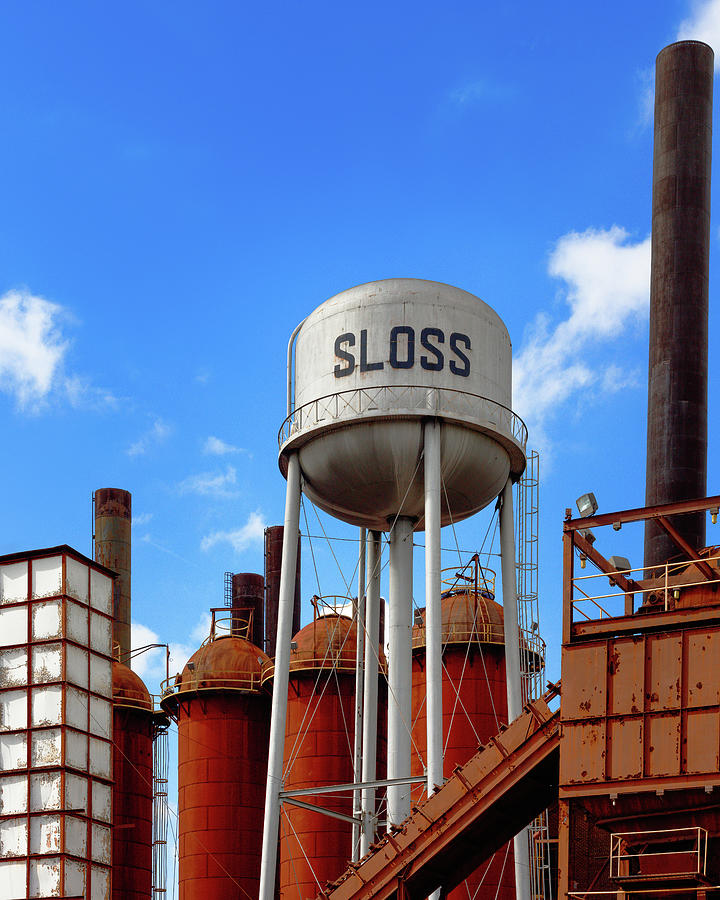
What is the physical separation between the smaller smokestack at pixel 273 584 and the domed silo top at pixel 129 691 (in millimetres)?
9074

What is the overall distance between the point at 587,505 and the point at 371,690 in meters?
9.76

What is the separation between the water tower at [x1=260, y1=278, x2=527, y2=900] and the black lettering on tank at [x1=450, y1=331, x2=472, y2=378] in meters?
0.03

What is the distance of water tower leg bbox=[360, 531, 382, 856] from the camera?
1244 inches

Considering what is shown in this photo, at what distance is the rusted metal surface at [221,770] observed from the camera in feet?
138

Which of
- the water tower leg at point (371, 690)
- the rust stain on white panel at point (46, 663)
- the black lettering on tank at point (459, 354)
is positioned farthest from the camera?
the rust stain on white panel at point (46, 663)

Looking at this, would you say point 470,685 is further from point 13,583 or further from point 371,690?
point 13,583

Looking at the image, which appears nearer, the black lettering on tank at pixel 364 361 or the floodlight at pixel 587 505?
the floodlight at pixel 587 505

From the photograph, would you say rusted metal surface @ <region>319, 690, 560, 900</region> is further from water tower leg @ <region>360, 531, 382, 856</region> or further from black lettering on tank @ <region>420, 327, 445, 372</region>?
black lettering on tank @ <region>420, 327, 445, 372</region>

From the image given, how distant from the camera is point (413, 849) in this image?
25.4 metres

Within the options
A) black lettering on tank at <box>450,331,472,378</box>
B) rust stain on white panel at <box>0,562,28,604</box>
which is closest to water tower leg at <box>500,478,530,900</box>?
black lettering on tank at <box>450,331,472,378</box>

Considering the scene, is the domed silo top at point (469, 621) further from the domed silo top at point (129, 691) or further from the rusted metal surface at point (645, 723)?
the rusted metal surface at point (645, 723)

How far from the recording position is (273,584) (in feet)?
191

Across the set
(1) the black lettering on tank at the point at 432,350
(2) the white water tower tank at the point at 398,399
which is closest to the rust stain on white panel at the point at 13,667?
(2) the white water tower tank at the point at 398,399

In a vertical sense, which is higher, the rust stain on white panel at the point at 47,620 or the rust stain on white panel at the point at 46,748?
the rust stain on white panel at the point at 47,620
